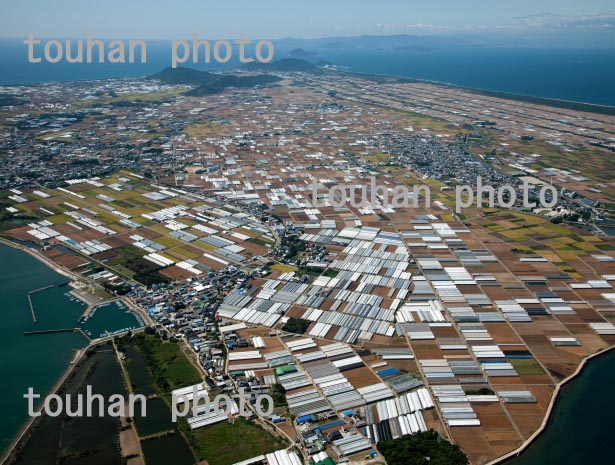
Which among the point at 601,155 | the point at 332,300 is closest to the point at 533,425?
the point at 332,300

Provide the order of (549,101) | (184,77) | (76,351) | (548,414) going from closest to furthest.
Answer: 1. (548,414)
2. (76,351)
3. (549,101)
4. (184,77)

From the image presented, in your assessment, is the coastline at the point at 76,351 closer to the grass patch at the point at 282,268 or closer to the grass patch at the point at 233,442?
the grass patch at the point at 233,442

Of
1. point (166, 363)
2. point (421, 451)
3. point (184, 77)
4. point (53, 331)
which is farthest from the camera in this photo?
point (184, 77)

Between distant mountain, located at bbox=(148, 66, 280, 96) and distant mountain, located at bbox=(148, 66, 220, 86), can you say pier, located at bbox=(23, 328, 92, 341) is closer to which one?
distant mountain, located at bbox=(148, 66, 280, 96)

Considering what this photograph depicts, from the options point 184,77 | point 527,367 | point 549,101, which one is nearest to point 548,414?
point 527,367

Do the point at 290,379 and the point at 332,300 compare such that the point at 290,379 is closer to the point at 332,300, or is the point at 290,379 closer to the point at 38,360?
the point at 332,300

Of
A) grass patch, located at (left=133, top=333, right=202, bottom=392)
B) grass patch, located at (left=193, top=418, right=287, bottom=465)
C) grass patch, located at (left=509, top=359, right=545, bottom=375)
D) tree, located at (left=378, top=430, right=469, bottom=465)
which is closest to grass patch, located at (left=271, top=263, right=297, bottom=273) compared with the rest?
grass patch, located at (left=133, top=333, right=202, bottom=392)

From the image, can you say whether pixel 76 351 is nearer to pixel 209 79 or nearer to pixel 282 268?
pixel 282 268

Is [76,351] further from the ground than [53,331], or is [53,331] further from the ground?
[53,331]

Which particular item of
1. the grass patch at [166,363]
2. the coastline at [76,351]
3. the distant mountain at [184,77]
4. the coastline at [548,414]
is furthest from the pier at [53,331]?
the distant mountain at [184,77]
